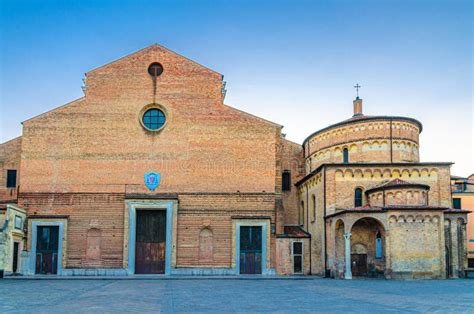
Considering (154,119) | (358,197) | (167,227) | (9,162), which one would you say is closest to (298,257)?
(358,197)

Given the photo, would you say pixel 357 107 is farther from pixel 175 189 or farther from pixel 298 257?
pixel 175 189

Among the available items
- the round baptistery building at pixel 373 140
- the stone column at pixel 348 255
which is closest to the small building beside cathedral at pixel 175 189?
the stone column at pixel 348 255

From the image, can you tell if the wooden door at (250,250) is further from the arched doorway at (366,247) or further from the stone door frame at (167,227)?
the arched doorway at (366,247)

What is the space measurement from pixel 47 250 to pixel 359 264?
63.0 ft

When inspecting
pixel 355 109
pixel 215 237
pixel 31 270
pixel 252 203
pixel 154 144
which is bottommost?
pixel 31 270

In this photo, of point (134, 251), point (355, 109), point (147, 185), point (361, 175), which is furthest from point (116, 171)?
point (355, 109)

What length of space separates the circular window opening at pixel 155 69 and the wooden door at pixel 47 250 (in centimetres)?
1160

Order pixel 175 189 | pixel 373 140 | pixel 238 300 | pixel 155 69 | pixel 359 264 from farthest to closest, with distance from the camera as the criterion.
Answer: pixel 373 140 < pixel 155 69 < pixel 175 189 < pixel 359 264 < pixel 238 300

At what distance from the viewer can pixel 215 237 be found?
1324 inches

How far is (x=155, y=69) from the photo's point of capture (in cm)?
3538

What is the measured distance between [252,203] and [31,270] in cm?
1417

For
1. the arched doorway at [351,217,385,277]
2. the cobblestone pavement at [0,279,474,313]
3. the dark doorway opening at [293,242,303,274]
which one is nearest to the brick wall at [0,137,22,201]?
the cobblestone pavement at [0,279,474,313]

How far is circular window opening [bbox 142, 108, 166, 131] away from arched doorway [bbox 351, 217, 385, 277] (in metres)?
13.9

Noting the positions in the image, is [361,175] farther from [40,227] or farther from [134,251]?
[40,227]
